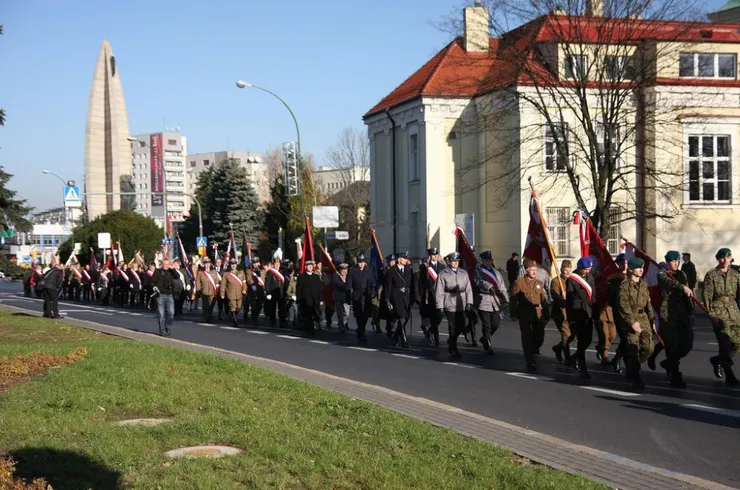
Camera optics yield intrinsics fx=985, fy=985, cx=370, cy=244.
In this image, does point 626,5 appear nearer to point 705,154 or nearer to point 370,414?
point 705,154

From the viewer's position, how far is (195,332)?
2355 cm

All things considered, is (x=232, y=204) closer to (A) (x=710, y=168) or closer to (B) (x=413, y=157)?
(B) (x=413, y=157)

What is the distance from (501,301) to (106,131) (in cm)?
14795

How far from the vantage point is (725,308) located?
1270cm

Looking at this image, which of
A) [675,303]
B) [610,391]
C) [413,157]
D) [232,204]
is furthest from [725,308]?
[232,204]

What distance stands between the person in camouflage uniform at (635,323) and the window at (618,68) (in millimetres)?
18136

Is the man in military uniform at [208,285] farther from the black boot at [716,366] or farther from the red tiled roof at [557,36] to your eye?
the black boot at [716,366]

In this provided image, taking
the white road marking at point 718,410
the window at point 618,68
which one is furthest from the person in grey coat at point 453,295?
the window at point 618,68

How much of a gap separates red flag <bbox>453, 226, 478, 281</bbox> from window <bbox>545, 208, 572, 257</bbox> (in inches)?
735

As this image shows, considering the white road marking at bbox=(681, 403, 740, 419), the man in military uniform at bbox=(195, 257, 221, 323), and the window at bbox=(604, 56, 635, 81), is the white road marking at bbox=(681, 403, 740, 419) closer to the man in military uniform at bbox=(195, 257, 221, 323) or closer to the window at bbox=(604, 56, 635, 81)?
the man in military uniform at bbox=(195, 257, 221, 323)

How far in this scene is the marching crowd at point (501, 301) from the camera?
12.5 m

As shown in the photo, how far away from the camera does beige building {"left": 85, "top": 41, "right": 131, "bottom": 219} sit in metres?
156

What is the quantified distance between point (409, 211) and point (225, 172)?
4095 centimetres

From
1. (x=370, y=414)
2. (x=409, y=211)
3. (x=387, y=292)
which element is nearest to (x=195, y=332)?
(x=387, y=292)
